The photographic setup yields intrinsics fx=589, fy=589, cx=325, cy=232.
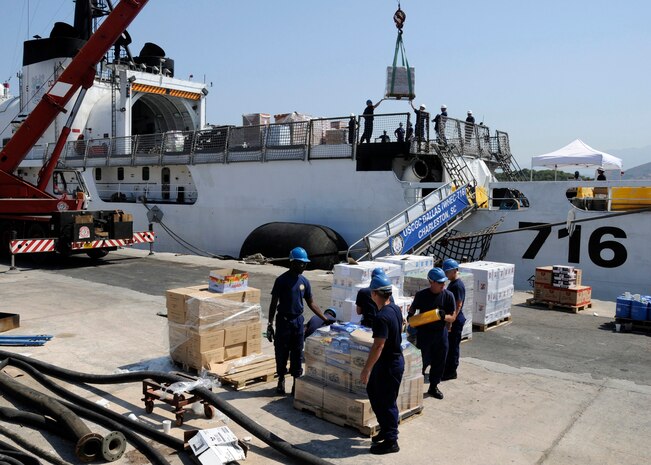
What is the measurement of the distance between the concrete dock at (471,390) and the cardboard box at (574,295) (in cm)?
27

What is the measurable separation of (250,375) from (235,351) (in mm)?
526

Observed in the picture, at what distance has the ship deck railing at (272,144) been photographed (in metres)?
17.0

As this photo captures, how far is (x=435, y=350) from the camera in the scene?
6.60m

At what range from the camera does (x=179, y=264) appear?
16.8 meters

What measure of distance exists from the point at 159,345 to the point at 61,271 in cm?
831

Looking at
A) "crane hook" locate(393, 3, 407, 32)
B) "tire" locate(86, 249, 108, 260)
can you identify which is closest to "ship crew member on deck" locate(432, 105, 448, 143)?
"crane hook" locate(393, 3, 407, 32)

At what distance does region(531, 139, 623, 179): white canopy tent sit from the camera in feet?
62.1

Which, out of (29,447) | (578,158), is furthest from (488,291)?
(578,158)

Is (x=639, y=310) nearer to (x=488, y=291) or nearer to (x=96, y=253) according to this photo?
(x=488, y=291)

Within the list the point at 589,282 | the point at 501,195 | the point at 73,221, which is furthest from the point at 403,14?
the point at 73,221

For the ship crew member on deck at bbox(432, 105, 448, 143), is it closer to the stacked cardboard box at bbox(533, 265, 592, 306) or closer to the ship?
the ship

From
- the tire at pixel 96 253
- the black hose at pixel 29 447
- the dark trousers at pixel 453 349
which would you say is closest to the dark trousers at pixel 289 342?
the dark trousers at pixel 453 349

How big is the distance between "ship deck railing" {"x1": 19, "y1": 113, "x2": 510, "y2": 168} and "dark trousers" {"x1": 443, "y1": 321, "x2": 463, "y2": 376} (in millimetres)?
9197

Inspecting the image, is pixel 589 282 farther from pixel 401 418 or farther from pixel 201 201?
pixel 201 201
